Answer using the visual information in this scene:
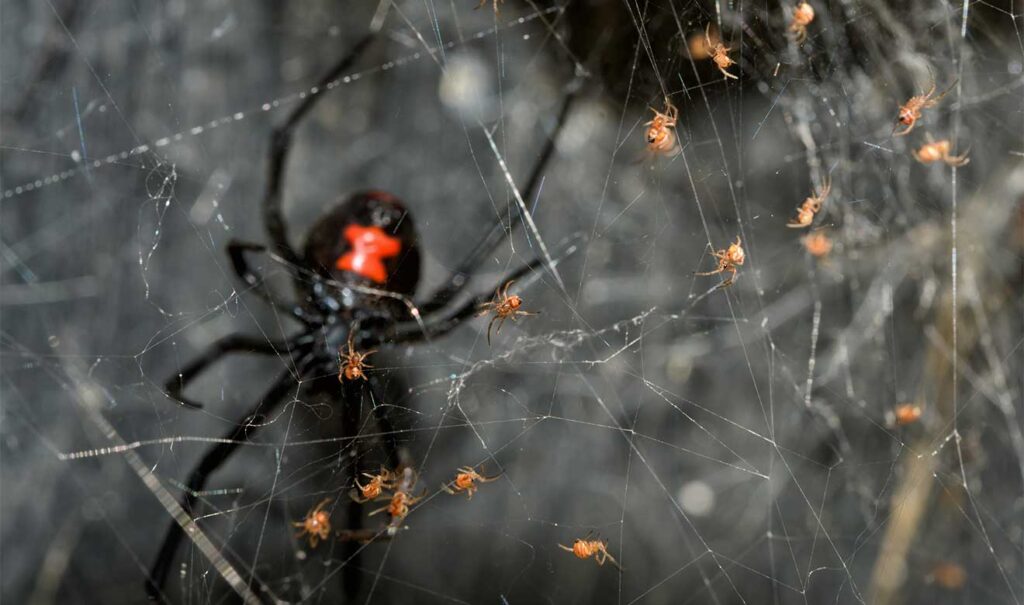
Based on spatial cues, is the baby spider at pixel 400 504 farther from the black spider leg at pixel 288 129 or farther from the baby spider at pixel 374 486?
the black spider leg at pixel 288 129

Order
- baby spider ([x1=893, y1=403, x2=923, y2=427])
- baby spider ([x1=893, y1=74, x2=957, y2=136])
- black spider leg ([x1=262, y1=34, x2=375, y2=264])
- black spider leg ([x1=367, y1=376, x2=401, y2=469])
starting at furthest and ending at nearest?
black spider leg ([x1=262, y1=34, x2=375, y2=264]) → baby spider ([x1=893, y1=403, x2=923, y2=427]) → baby spider ([x1=893, y1=74, x2=957, y2=136]) → black spider leg ([x1=367, y1=376, x2=401, y2=469])

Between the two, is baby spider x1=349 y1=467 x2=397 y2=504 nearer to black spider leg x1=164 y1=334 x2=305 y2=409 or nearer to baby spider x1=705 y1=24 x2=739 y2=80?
black spider leg x1=164 y1=334 x2=305 y2=409

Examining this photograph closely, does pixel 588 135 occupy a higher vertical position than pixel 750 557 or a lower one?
higher

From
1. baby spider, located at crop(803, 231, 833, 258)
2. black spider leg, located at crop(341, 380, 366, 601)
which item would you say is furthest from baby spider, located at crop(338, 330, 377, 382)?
baby spider, located at crop(803, 231, 833, 258)

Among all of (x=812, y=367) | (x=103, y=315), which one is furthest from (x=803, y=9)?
(x=103, y=315)

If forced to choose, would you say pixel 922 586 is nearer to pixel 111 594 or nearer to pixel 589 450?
pixel 589 450
